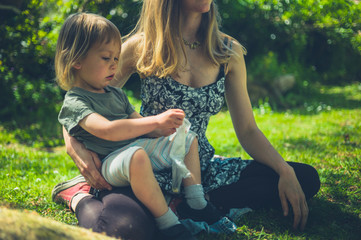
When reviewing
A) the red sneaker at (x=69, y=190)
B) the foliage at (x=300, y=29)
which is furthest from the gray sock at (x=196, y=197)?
the foliage at (x=300, y=29)

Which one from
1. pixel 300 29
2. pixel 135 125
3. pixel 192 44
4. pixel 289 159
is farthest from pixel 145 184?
pixel 300 29

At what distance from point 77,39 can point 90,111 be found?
1.47 feet

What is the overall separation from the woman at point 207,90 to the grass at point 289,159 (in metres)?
0.15

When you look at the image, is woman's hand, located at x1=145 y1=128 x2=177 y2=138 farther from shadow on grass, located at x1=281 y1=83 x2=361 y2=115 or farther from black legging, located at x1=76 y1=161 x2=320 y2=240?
shadow on grass, located at x1=281 y1=83 x2=361 y2=115

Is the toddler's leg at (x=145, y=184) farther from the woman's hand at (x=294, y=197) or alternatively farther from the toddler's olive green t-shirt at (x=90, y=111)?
the woman's hand at (x=294, y=197)

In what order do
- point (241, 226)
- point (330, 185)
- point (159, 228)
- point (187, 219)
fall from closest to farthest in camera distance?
point (159, 228) → point (187, 219) → point (241, 226) → point (330, 185)

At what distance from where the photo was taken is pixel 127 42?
109 inches

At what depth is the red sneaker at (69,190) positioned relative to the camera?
2652 millimetres

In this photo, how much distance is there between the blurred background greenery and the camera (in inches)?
236

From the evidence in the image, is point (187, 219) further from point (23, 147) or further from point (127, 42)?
point (23, 147)

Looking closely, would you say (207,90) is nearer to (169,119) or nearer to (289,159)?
(169,119)

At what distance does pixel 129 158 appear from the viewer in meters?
1.99

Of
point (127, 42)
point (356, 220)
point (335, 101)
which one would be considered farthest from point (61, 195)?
point (335, 101)

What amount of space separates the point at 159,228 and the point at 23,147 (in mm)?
3464
